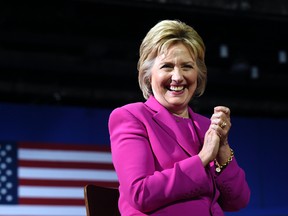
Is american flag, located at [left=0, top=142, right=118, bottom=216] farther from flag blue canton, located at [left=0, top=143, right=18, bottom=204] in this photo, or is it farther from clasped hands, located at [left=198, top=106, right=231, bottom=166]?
clasped hands, located at [left=198, top=106, right=231, bottom=166]

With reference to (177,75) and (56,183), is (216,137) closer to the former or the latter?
(177,75)

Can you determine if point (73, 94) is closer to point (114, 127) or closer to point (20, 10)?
point (20, 10)

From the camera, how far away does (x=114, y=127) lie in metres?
1.27

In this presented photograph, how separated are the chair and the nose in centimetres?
28

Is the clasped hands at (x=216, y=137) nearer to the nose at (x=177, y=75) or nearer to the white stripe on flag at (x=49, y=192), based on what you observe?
the nose at (x=177, y=75)

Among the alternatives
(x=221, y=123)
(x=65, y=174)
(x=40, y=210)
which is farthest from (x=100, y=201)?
(x=65, y=174)

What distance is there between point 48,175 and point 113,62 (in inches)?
109

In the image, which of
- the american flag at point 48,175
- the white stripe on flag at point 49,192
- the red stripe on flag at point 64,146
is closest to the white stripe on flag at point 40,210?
the american flag at point 48,175

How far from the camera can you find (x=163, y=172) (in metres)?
1.19

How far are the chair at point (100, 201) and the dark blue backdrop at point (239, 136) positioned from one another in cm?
506

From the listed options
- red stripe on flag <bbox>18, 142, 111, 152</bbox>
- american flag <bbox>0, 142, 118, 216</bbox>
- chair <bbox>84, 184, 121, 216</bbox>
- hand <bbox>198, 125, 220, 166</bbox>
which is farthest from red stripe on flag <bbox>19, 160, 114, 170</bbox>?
hand <bbox>198, 125, 220, 166</bbox>

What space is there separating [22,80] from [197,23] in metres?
3.33

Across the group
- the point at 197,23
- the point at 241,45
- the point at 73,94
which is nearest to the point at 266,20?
the point at 197,23

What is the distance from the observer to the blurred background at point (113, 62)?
6.46 m
